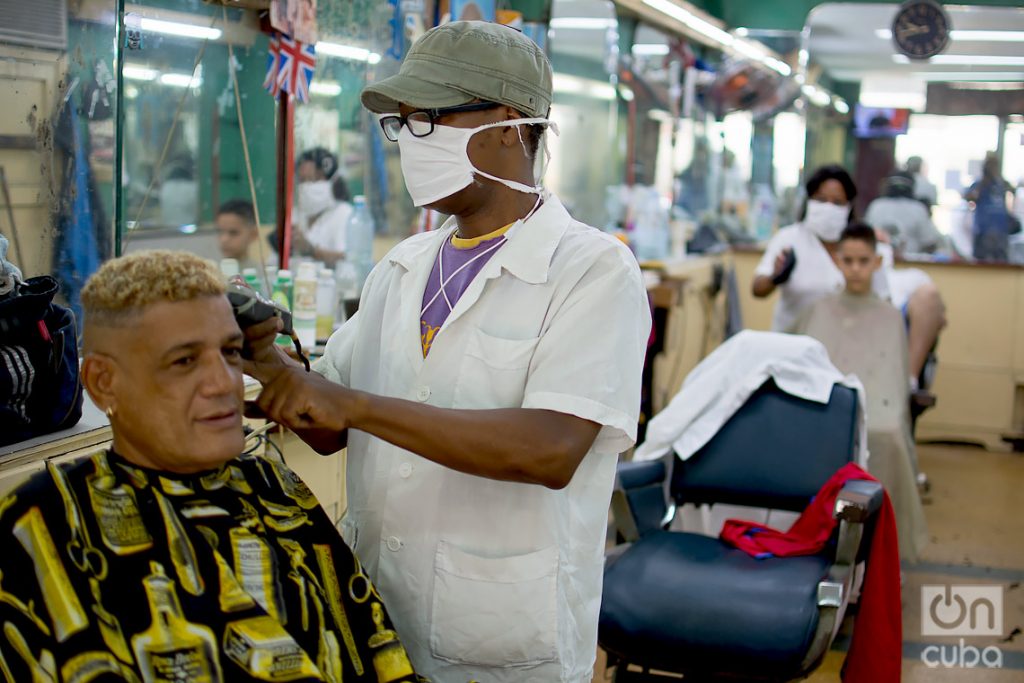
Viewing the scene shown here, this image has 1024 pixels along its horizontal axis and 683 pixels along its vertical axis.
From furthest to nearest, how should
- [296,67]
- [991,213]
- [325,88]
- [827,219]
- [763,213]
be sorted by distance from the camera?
1. [763,213]
2. [991,213]
3. [827,219]
4. [325,88]
5. [296,67]

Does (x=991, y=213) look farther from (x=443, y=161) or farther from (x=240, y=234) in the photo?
(x=443, y=161)

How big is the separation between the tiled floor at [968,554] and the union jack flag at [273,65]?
1986 millimetres

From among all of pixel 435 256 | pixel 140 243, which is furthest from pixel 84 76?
pixel 435 256

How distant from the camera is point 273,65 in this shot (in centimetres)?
323

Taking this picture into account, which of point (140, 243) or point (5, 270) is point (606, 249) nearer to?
point (5, 270)

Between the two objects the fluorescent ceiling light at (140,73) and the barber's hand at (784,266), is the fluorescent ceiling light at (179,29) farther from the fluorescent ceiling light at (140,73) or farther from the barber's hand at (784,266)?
the barber's hand at (784,266)

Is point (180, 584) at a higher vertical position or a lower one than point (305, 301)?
lower

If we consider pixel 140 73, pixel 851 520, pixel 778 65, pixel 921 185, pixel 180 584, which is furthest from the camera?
pixel 778 65

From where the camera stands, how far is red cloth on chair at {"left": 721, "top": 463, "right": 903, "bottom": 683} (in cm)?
291

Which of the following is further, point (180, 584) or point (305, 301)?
point (305, 301)

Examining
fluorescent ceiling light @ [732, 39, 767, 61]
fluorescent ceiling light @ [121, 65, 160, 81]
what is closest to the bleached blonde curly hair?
fluorescent ceiling light @ [121, 65, 160, 81]

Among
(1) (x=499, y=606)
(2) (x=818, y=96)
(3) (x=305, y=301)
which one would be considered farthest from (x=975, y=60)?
(1) (x=499, y=606)

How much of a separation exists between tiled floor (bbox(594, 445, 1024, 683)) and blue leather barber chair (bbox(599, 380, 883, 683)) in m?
0.46

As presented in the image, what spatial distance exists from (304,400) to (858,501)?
1.98 m
